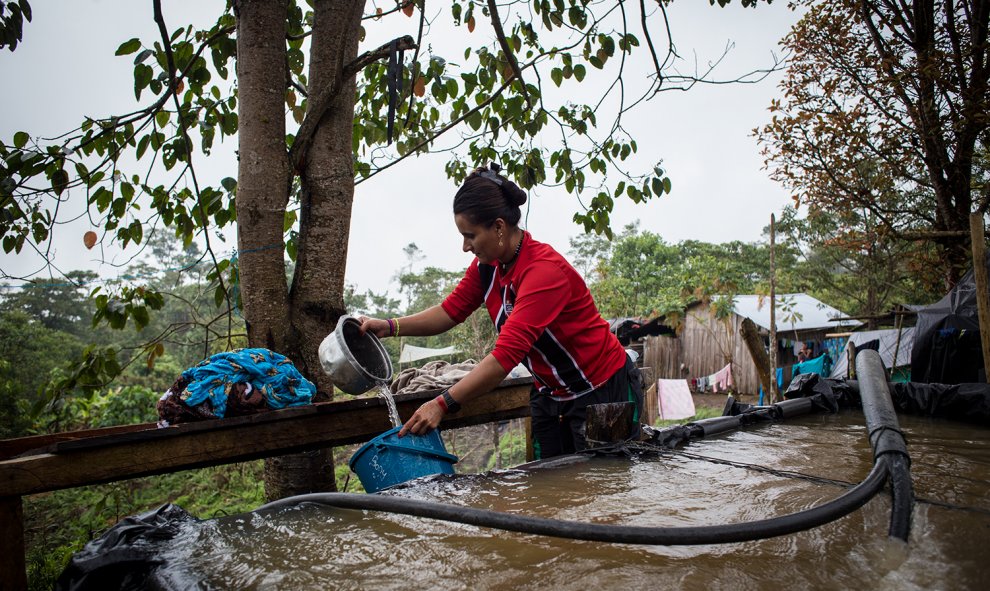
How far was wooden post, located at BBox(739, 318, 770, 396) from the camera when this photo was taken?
7969mm

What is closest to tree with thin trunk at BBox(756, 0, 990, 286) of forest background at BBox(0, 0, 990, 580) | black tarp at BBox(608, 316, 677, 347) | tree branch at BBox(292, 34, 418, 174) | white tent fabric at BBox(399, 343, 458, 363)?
forest background at BBox(0, 0, 990, 580)

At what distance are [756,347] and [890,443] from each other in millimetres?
7459

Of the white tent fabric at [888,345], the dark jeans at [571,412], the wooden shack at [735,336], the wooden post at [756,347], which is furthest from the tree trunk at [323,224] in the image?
the wooden shack at [735,336]

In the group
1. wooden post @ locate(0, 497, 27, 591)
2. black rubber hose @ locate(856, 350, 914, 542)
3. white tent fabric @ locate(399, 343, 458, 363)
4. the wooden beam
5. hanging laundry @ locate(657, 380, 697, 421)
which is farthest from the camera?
white tent fabric @ locate(399, 343, 458, 363)

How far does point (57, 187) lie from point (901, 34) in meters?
9.24

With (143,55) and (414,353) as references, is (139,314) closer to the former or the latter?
(143,55)

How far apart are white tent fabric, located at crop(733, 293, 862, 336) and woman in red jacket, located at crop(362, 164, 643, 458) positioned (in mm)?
13217

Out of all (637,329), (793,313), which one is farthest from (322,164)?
(637,329)

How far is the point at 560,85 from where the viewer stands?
389 cm

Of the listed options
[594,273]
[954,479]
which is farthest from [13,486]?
[594,273]

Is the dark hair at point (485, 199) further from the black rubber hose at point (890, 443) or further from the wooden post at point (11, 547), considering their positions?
the wooden post at point (11, 547)

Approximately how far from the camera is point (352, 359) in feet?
7.71

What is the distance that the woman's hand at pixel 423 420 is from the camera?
6.48ft

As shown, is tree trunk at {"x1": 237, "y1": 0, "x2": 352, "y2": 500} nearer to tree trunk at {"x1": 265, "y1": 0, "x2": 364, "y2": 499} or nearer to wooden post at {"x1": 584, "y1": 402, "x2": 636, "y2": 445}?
tree trunk at {"x1": 265, "y1": 0, "x2": 364, "y2": 499}
